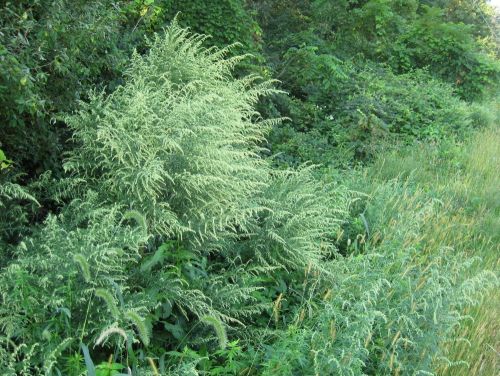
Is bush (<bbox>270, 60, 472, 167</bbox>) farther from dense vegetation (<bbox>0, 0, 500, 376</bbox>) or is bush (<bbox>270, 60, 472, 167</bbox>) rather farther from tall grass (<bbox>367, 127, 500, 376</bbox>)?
dense vegetation (<bbox>0, 0, 500, 376</bbox>)

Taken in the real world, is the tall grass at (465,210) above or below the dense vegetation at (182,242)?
above

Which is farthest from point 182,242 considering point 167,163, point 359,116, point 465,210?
point 359,116

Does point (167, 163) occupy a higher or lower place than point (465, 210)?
→ lower

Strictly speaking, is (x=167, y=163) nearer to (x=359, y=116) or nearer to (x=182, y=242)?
(x=182, y=242)

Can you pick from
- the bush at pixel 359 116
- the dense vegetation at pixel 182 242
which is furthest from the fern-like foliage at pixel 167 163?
the bush at pixel 359 116

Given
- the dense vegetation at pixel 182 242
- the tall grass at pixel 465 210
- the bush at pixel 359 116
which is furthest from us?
the bush at pixel 359 116

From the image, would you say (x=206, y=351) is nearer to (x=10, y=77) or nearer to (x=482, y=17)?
(x=10, y=77)

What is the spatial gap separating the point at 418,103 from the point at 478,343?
5.85 meters

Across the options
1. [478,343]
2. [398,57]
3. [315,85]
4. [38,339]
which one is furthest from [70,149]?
[398,57]

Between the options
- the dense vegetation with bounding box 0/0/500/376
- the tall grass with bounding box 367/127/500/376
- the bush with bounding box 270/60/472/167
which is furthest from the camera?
the bush with bounding box 270/60/472/167

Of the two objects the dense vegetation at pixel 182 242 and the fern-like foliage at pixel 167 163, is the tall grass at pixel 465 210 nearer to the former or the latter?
the dense vegetation at pixel 182 242

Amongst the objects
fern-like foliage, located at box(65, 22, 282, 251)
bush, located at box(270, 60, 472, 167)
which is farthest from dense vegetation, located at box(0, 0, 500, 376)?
bush, located at box(270, 60, 472, 167)

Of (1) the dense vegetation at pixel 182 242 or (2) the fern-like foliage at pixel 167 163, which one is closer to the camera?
(1) the dense vegetation at pixel 182 242

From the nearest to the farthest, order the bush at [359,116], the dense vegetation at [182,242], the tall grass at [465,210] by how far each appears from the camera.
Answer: the dense vegetation at [182,242]
the tall grass at [465,210]
the bush at [359,116]
